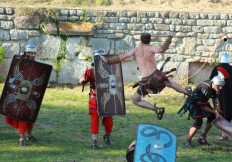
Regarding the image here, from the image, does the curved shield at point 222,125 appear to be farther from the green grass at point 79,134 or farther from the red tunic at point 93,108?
the red tunic at point 93,108

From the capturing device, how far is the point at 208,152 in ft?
37.4

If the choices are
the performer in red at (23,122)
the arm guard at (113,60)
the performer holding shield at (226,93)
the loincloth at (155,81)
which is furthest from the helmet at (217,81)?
the performer in red at (23,122)

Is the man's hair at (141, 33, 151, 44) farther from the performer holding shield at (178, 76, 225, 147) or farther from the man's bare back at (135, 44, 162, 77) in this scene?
the performer holding shield at (178, 76, 225, 147)

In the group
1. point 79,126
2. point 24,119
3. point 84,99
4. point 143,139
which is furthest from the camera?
point 84,99

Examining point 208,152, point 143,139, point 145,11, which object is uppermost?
point 145,11

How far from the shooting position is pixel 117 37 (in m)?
17.0

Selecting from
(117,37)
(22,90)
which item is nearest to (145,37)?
(22,90)

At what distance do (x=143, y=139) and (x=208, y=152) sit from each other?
3443mm

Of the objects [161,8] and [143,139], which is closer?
[143,139]

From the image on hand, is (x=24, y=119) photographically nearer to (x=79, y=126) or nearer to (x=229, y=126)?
(x=79, y=126)

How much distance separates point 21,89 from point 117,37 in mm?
5988

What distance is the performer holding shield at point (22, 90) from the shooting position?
37.0 feet

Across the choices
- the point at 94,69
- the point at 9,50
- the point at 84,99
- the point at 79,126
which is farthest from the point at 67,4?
the point at 94,69

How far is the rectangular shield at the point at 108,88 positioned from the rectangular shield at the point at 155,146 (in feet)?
10.5
